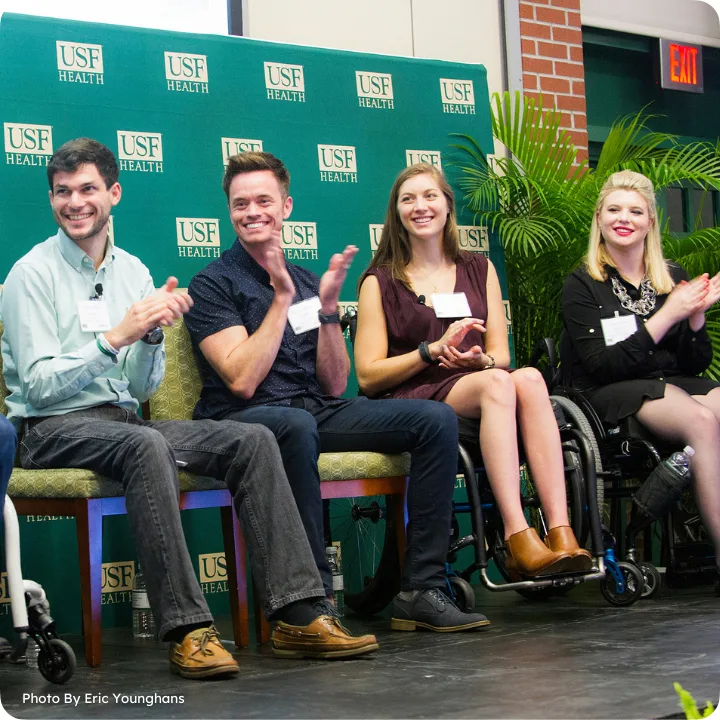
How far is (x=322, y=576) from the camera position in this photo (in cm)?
283

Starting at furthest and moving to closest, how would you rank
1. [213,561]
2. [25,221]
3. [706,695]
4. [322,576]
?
[213,561], [25,221], [322,576], [706,695]

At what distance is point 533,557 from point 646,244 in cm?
131

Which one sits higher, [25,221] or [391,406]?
[25,221]

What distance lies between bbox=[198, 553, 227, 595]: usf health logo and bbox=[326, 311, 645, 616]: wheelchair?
39 centimetres

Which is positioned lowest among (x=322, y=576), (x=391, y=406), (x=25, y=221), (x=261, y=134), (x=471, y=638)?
(x=471, y=638)

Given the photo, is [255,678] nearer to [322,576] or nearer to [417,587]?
[322,576]

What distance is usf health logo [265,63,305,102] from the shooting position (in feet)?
13.4

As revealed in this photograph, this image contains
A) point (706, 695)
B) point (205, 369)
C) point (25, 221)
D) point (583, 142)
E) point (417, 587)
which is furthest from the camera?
point (583, 142)

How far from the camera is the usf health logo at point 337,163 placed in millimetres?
4168

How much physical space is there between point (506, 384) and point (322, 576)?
77cm

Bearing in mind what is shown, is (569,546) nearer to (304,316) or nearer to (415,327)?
(415,327)

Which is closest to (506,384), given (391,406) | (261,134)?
(391,406)

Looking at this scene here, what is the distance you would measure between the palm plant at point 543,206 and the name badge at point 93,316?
6.00ft

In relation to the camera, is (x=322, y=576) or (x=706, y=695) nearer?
(x=706, y=695)
